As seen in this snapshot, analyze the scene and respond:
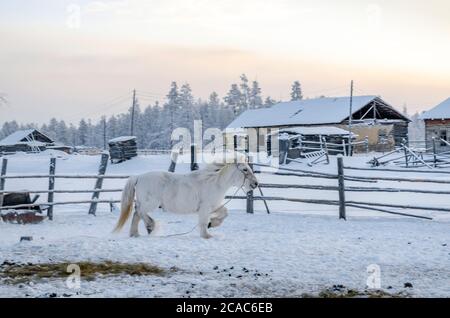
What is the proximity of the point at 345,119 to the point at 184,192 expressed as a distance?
31.0 metres

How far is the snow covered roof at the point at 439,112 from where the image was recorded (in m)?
34.2

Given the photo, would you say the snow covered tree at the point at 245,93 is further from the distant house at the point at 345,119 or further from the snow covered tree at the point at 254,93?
the distant house at the point at 345,119

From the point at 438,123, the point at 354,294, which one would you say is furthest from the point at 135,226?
the point at 438,123

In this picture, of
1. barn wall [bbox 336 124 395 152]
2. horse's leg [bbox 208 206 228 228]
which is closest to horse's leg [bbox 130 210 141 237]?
horse's leg [bbox 208 206 228 228]

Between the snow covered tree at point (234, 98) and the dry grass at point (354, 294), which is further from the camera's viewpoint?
the snow covered tree at point (234, 98)

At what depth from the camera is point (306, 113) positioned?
41.1 meters

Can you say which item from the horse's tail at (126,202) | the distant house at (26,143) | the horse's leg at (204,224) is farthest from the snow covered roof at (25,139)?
the horse's leg at (204,224)

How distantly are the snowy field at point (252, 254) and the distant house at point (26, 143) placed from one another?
121 feet

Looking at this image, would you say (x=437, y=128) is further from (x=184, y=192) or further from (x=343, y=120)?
(x=184, y=192)

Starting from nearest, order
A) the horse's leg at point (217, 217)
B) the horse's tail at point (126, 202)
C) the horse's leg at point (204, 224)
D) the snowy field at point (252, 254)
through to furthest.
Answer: the snowy field at point (252, 254) < the horse's leg at point (204, 224) < the horse's tail at point (126, 202) < the horse's leg at point (217, 217)

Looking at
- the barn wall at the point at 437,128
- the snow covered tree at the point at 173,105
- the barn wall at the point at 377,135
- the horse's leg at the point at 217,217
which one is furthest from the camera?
the snow covered tree at the point at 173,105

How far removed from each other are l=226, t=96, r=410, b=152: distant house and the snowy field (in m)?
26.9
